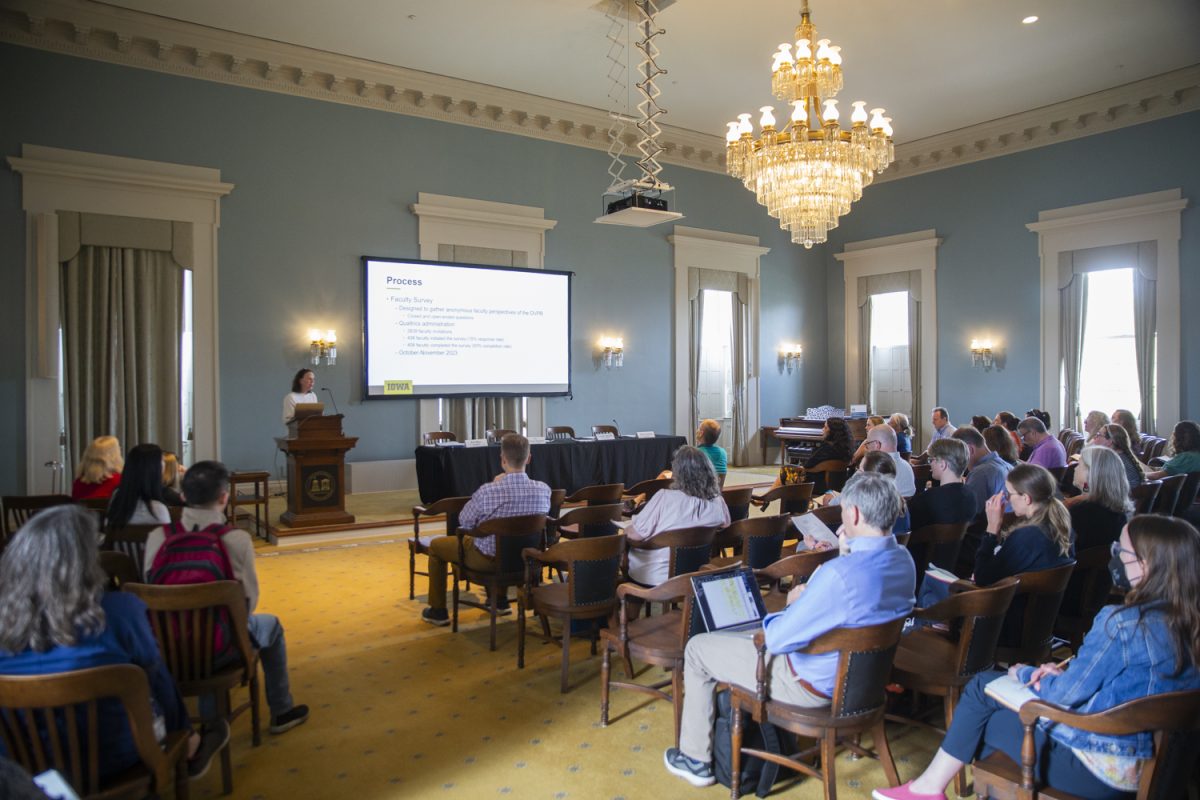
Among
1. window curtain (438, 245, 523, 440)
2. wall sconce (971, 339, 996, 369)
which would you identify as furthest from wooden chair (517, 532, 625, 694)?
wall sconce (971, 339, 996, 369)

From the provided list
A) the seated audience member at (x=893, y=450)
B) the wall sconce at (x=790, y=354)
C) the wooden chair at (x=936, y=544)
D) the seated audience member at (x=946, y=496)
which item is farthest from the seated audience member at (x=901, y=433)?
the wall sconce at (x=790, y=354)

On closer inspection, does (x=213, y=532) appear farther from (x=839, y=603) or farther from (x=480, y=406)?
(x=480, y=406)

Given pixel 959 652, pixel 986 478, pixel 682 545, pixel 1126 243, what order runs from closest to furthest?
pixel 959 652
pixel 682 545
pixel 986 478
pixel 1126 243

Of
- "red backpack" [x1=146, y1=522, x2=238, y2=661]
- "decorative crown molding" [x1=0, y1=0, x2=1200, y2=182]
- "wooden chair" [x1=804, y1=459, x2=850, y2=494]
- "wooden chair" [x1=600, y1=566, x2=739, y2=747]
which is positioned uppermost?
"decorative crown molding" [x1=0, y1=0, x2=1200, y2=182]

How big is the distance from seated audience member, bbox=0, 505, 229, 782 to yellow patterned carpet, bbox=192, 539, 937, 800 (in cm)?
93

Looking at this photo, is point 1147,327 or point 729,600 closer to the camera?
point 729,600

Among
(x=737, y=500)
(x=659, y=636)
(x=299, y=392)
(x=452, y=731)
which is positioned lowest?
(x=452, y=731)

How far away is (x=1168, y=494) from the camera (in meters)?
5.73

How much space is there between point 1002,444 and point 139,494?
5282 millimetres

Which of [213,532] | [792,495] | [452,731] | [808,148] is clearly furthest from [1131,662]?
[808,148]

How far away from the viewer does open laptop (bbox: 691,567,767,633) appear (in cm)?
Answer: 309

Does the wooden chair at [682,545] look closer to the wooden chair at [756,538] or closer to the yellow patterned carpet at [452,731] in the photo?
the wooden chair at [756,538]

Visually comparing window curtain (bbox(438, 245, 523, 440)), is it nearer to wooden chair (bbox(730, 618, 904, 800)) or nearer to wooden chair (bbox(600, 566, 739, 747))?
wooden chair (bbox(600, 566, 739, 747))

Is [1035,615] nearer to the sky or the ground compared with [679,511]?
nearer to the ground
